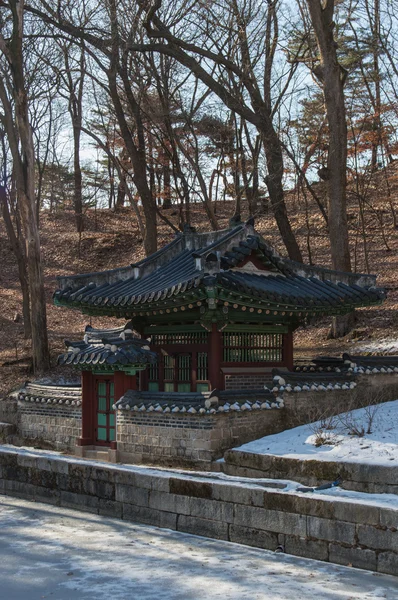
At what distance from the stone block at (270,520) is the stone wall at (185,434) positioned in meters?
2.84

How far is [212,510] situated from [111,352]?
455cm

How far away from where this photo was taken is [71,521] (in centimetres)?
1070

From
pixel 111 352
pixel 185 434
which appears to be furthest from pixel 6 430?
pixel 185 434

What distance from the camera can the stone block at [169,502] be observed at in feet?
32.9

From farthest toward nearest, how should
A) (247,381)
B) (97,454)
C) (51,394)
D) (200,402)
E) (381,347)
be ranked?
1. (381,347)
2. (51,394)
3. (97,454)
4. (247,381)
5. (200,402)

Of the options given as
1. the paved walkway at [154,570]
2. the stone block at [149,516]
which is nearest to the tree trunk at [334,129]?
the stone block at [149,516]

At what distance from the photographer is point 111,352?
13.3 meters

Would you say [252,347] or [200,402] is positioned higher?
[252,347]

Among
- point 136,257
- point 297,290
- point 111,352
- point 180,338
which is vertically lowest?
point 111,352

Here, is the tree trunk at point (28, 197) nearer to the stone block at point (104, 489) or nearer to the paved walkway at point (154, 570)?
the stone block at point (104, 489)

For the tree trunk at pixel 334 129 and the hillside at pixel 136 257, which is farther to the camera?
the hillside at pixel 136 257

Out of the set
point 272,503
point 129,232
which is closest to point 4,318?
point 129,232

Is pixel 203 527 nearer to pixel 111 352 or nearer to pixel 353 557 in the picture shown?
pixel 353 557

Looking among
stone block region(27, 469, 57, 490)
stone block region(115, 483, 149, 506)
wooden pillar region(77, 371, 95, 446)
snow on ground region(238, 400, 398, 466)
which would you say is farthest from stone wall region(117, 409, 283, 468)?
stone block region(115, 483, 149, 506)
